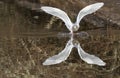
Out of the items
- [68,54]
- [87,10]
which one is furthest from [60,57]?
[87,10]

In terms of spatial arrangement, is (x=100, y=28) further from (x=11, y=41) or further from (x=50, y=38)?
(x=11, y=41)

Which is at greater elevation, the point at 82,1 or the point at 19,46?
the point at 82,1

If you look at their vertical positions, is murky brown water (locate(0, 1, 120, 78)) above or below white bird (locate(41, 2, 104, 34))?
below

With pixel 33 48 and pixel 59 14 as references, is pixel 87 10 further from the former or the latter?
pixel 33 48

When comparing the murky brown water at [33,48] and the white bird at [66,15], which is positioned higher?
the white bird at [66,15]

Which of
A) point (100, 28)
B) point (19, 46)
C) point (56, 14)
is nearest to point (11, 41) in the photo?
point (19, 46)
